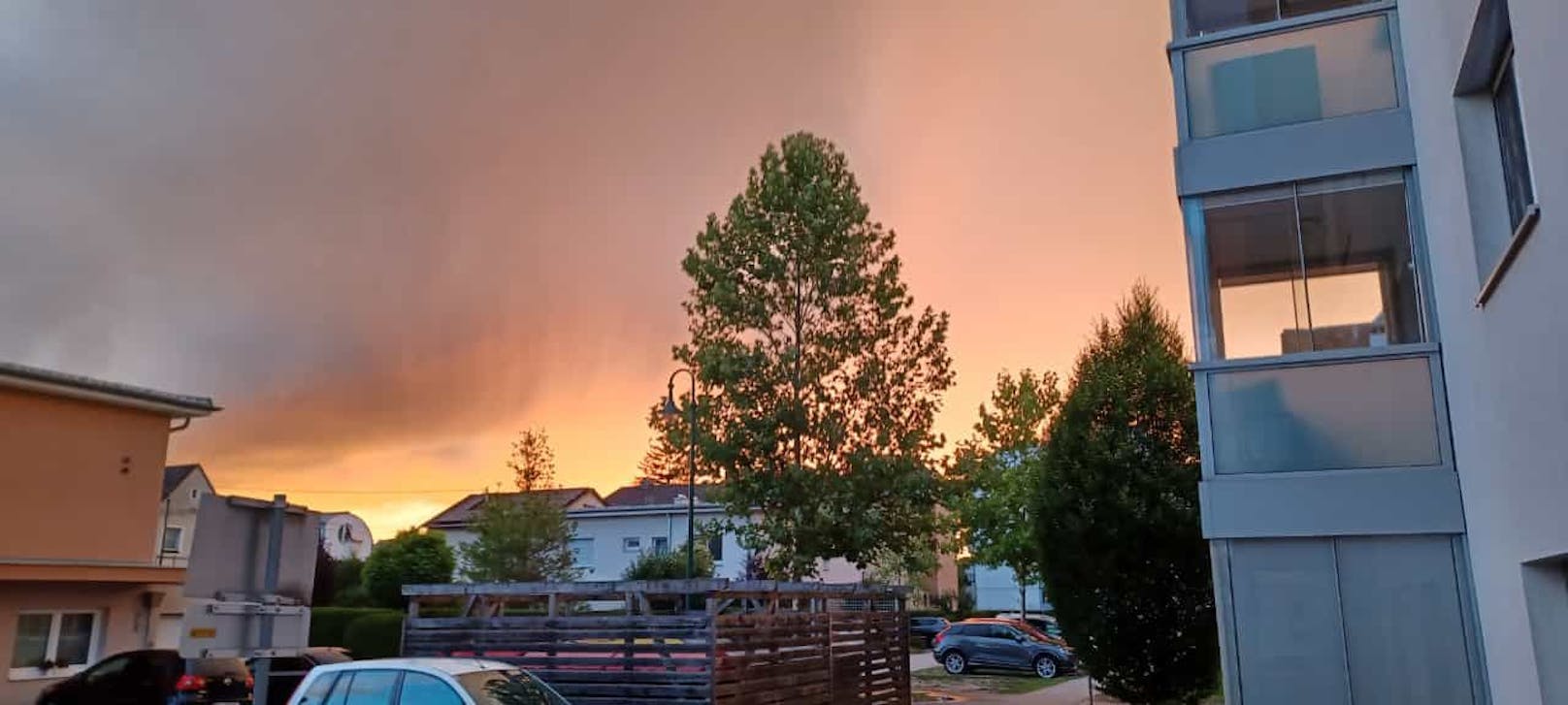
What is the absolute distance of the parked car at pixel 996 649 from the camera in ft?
95.3

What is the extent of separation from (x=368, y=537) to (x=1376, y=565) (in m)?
59.5

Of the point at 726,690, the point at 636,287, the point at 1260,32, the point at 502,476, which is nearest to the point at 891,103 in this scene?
the point at 636,287

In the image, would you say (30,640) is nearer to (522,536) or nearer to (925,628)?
(522,536)

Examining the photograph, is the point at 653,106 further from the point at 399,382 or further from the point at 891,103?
the point at 399,382

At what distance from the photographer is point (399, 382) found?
22.4 meters

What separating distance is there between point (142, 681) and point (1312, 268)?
57.2 feet

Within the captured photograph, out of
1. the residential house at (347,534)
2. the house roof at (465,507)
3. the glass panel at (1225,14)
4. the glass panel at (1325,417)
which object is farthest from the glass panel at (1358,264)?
the residential house at (347,534)

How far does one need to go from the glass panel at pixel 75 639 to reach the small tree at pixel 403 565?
→ 13406mm

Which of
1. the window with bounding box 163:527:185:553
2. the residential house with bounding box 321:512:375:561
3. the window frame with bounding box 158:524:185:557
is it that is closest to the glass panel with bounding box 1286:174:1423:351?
the window frame with bounding box 158:524:185:557

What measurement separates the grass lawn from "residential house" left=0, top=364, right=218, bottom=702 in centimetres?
1570

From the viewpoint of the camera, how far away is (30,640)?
17984mm

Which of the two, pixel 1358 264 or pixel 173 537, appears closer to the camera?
pixel 1358 264

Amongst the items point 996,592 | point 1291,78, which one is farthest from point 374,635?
point 996,592

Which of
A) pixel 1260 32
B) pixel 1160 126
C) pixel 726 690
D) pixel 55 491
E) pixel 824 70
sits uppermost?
pixel 824 70
